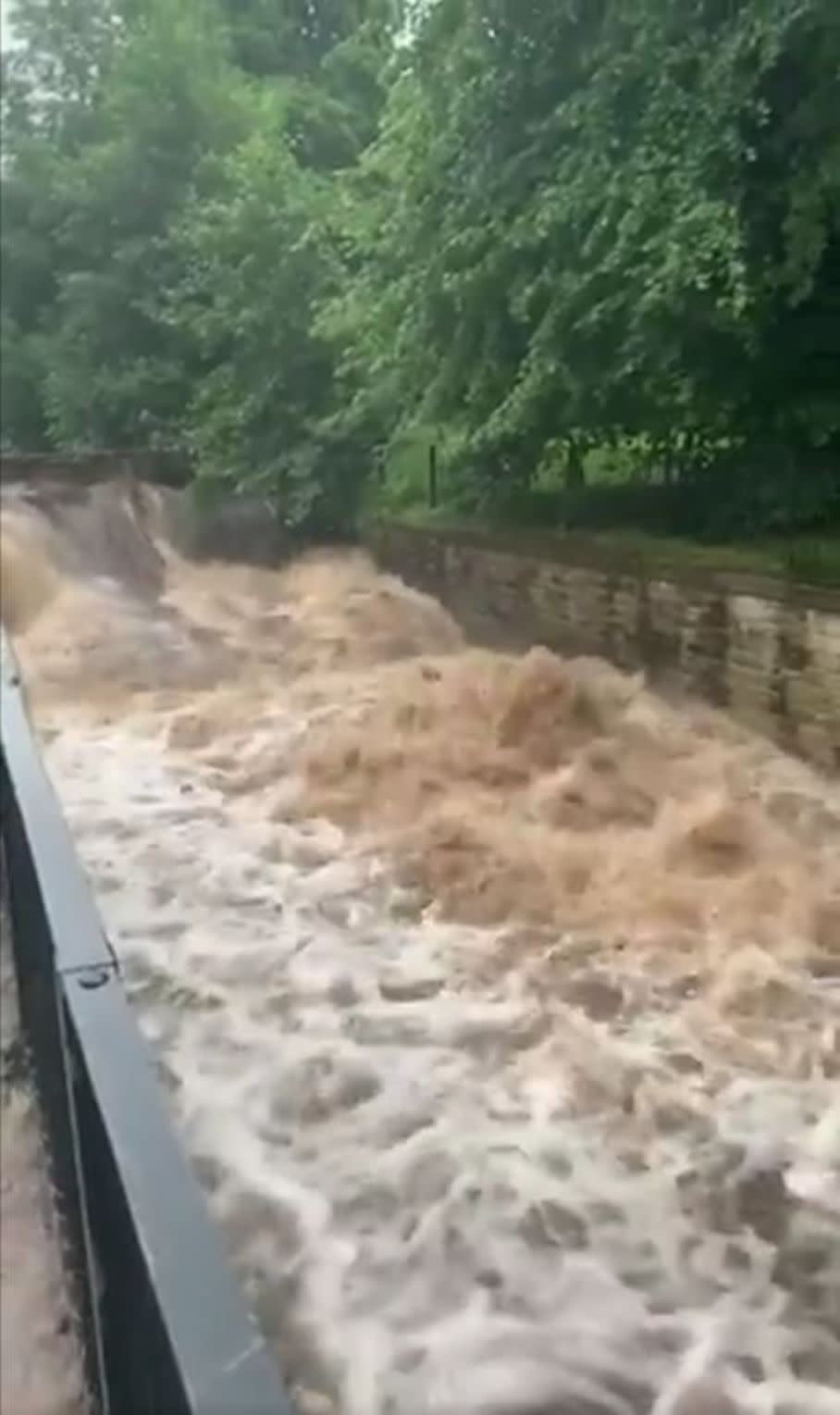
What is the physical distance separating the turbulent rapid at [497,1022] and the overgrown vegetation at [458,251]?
727 mm

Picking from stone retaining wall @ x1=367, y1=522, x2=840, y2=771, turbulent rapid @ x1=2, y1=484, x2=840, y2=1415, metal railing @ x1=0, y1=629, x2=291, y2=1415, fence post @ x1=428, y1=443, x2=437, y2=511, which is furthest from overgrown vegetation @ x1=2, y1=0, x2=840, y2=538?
metal railing @ x1=0, y1=629, x2=291, y2=1415

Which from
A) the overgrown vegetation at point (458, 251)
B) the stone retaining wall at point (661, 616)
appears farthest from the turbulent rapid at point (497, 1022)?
the overgrown vegetation at point (458, 251)

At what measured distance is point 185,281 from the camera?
11.7 feet

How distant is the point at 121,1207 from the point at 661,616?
10.8 ft

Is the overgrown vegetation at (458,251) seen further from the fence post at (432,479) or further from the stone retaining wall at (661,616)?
the stone retaining wall at (661,616)

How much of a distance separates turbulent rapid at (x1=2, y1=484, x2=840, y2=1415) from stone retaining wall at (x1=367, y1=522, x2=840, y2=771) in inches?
4.1

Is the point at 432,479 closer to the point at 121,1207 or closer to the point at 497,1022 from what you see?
the point at 497,1022

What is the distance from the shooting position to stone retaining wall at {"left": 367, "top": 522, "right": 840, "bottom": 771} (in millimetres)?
3279

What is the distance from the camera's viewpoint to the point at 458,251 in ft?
10.8

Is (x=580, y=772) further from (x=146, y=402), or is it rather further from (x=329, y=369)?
(x=146, y=402)

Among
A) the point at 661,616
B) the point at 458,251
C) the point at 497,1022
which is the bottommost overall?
the point at 497,1022

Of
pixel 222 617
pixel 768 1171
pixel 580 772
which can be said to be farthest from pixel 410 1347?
pixel 222 617

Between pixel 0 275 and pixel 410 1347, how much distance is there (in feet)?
12.3

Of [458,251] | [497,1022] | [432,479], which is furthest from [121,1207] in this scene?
[432,479]
